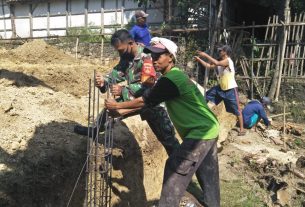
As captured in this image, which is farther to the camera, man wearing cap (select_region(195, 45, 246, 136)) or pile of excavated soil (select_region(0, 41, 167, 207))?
man wearing cap (select_region(195, 45, 246, 136))

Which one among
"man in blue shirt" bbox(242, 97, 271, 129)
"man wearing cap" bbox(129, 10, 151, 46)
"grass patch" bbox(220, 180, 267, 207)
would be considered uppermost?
"man wearing cap" bbox(129, 10, 151, 46)

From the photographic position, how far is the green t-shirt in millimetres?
3477

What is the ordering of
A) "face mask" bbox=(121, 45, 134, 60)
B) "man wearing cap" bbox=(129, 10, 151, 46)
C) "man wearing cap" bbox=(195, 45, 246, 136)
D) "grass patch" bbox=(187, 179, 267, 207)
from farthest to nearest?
"man wearing cap" bbox=(195, 45, 246, 136), "man wearing cap" bbox=(129, 10, 151, 46), "grass patch" bbox=(187, 179, 267, 207), "face mask" bbox=(121, 45, 134, 60)

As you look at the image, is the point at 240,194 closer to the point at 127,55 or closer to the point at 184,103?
the point at 127,55

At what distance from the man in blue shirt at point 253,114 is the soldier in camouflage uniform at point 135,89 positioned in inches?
174

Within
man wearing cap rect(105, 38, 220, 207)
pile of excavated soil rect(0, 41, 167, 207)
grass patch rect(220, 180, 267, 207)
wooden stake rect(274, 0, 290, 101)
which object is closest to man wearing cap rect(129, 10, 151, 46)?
pile of excavated soil rect(0, 41, 167, 207)

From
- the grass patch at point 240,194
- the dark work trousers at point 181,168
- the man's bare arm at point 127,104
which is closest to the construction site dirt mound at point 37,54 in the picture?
the grass patch at point 240,194

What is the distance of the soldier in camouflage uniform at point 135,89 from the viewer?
14.9 ft

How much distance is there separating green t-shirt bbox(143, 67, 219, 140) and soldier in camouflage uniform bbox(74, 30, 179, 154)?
35.0 inches

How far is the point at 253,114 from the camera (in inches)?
348

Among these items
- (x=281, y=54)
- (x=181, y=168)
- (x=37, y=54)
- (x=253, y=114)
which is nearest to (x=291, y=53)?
(x=281, y=54)

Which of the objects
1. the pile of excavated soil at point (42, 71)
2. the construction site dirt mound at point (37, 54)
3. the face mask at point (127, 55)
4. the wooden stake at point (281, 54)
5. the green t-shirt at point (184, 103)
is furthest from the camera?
the construction site dirt mound at point (37, 54)

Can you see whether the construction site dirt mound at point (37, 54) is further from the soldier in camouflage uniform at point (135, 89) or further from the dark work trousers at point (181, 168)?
the dark work trousers at point (181, 168)

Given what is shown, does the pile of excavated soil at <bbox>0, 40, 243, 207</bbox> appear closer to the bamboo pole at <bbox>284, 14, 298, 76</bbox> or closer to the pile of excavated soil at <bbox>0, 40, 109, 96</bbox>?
the pile of excavated soil at <bbox>0, 40, 109, 96</bbox>
